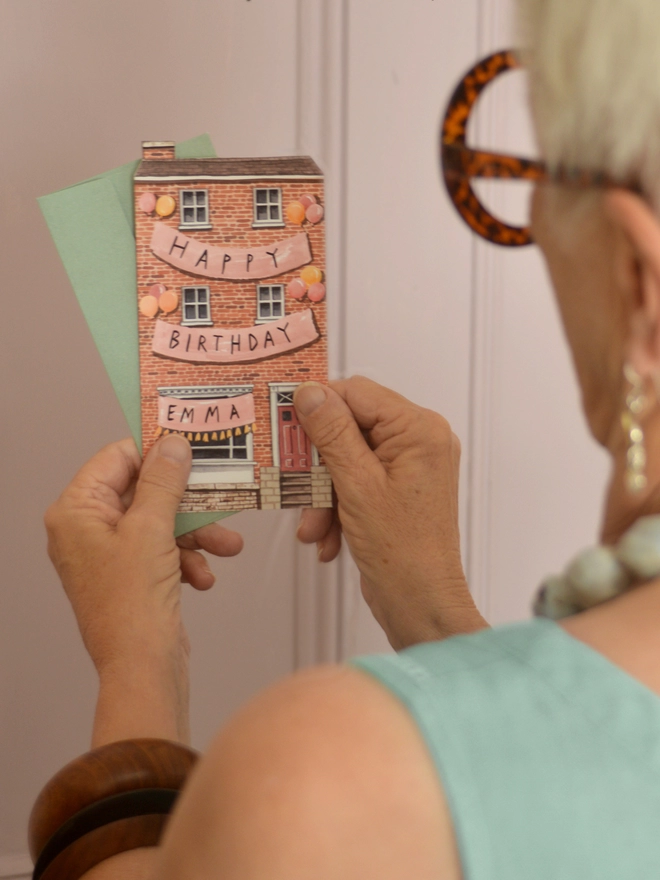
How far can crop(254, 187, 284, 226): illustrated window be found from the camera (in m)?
0.91

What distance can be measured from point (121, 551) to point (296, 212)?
1.32 ft

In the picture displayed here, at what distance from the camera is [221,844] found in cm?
38

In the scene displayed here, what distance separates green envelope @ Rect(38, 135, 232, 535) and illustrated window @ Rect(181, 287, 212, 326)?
2.2 inches

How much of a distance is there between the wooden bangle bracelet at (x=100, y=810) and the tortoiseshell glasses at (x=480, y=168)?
1.63ft

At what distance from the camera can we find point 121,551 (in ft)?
2.87

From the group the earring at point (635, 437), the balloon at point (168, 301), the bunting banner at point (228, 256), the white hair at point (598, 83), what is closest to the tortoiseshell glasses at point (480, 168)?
the white hair at point (598, 83)

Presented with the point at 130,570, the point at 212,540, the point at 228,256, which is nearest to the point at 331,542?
the point at 212,540

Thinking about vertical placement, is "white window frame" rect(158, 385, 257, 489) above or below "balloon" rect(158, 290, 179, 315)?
below

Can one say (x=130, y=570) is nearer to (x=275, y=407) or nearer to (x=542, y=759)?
(x=275, y=407)

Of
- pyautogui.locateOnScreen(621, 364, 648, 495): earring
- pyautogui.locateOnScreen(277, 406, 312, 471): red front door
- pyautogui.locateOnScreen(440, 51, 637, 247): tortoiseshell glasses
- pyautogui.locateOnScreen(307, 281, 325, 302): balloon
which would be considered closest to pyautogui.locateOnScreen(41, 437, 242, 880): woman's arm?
pyautogui.locateOnScreen(277, 406, 312, 471): red front door

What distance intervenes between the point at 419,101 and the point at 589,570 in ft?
3.07

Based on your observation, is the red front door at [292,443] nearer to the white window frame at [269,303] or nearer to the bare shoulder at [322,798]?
the white window frame at [269,303]

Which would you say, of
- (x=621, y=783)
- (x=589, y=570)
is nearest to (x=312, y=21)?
(x=589, y=570)

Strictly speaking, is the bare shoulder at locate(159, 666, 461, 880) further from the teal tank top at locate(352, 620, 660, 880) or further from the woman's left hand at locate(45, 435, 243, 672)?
the woman's left hand at locate(45, 435, 243, 672)
